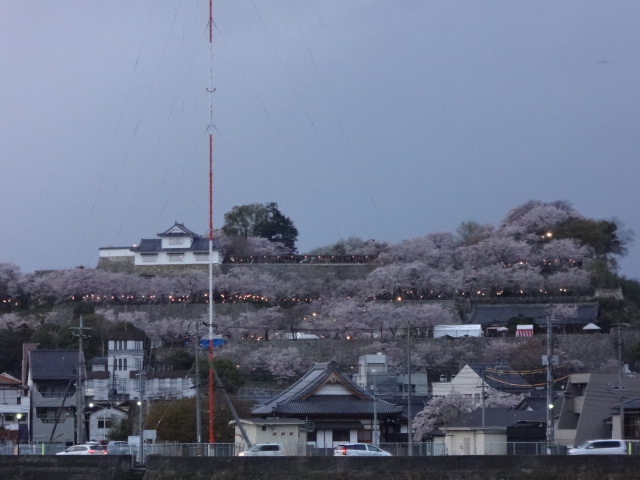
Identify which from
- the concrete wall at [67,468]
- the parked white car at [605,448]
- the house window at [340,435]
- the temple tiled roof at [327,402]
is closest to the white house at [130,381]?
the temple tiled roof at [327,402]

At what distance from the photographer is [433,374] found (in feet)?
178

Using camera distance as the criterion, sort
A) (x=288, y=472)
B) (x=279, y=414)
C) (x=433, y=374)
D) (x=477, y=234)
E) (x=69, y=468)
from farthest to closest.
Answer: (x=477, y=234)
(x=433, y=374)
(x=279, y=414)
(x=69, y=468)
(x=288, y=472)

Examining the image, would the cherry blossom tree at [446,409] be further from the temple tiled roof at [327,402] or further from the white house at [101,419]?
the white house at [101,419]

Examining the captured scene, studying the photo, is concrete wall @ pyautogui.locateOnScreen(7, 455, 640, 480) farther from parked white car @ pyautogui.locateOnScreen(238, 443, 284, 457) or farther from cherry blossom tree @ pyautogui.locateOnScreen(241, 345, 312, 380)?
cherry blossom tree @ pyautogui.locateOnScreen(241, 345, 312, 380)

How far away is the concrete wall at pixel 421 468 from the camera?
65.3 ft

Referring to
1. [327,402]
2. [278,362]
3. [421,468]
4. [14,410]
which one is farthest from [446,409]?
[421,468]

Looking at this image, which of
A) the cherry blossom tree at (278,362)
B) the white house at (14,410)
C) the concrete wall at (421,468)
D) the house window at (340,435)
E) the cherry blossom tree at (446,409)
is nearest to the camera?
the concrete wall at (421,468)

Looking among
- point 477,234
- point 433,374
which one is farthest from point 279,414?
point 477,234

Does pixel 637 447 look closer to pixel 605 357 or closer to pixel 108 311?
pixel 605 357

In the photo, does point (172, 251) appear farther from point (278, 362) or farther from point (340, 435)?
point (340, 435)

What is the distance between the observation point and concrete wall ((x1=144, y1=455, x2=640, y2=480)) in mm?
19906

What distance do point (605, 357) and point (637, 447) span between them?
3254 centimetres

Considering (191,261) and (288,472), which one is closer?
(288,472)

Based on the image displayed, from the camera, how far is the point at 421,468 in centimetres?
2028
